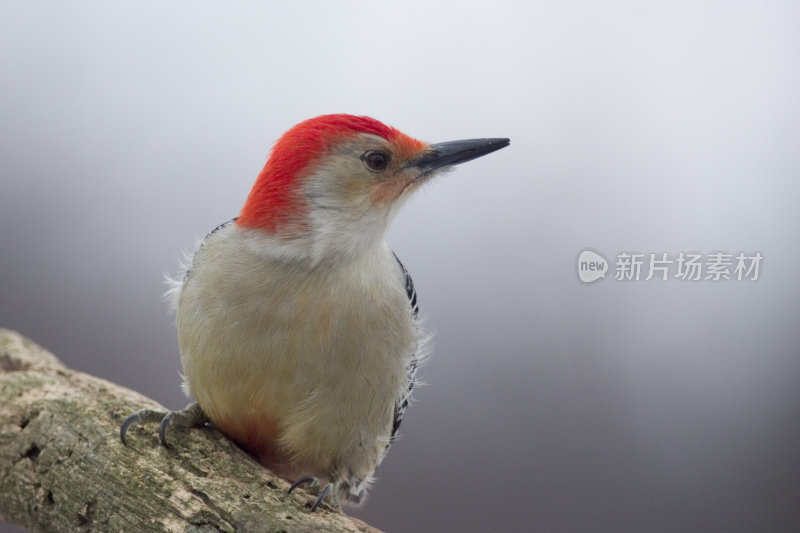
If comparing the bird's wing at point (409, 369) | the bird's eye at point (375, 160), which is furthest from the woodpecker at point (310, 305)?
the bird's wing at point (409, 369)

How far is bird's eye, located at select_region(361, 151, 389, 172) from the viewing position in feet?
9.08

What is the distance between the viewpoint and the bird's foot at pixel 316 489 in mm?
2557

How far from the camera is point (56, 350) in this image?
15.2 feet

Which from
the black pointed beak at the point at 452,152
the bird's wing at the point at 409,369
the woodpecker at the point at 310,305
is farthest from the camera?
the bird's wing at the point at 409,369

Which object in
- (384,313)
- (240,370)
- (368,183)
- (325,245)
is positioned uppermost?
(368,183)

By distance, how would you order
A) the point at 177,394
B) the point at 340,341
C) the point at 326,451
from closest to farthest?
the point at 340,341 → the point at 326,451 → the point at 177,394

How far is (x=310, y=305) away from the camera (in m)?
2.66

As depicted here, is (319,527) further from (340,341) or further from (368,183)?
(368,183)

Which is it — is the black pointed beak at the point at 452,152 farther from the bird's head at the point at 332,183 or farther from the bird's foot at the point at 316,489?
the bird's foot at the point at 316,489

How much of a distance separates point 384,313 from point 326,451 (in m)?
0.53

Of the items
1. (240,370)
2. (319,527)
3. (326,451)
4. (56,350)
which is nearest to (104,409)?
(240,370)

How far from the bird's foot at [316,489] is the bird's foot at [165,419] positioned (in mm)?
492

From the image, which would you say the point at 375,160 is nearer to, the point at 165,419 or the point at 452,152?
the point at 452,152

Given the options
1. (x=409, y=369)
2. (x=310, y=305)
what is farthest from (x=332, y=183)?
(x=409, y=369)
